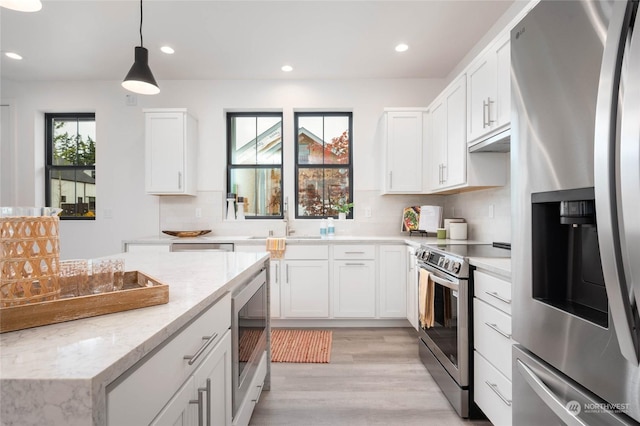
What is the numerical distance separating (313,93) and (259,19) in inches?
50.2

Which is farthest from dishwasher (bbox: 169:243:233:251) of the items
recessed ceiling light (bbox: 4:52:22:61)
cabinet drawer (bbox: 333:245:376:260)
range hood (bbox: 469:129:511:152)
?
recessed ceiling light (bbox: 4:52:22:61)

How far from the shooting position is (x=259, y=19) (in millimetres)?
→ 2742

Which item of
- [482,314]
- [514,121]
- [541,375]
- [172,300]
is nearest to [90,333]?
[172,300]

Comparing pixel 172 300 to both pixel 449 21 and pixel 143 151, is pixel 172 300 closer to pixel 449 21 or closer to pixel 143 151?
pixel 449 21

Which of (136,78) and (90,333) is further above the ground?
(136,78)

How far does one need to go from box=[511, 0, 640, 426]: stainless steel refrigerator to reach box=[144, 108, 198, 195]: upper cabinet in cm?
346

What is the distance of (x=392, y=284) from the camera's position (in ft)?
10.8

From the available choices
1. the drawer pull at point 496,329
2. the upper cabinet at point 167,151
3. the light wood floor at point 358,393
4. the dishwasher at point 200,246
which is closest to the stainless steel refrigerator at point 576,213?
the drawer pull at point 496,329

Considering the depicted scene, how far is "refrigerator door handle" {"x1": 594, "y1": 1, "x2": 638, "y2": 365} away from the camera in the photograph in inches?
25.6

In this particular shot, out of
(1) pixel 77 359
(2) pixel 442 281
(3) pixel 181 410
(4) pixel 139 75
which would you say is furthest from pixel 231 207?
(1) pixel 77 359

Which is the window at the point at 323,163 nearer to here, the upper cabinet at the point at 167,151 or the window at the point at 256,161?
the window at the point at 256,161

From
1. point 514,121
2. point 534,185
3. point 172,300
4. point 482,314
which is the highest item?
point 514,121

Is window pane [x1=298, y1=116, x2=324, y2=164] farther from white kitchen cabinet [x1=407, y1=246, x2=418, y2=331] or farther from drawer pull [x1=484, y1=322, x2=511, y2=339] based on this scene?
drawer pull [x1=484, y1=322, x2=511, y2=339]

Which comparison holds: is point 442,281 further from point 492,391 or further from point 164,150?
point 164,150
